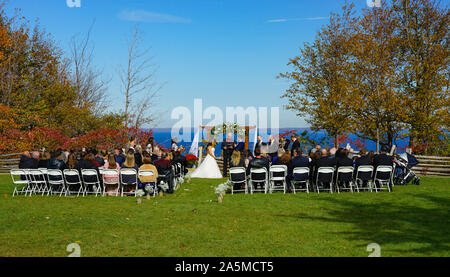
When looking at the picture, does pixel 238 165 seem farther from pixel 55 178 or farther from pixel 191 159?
pixel 191 159

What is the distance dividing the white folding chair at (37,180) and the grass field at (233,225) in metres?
0.88

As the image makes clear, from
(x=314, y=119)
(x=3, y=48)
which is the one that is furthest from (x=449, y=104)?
(x=3, y=48)

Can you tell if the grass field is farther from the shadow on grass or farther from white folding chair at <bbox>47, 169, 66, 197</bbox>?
white folding chair at <bbox>47, 169, 66, 197</bbox>

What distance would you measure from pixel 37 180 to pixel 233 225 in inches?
319

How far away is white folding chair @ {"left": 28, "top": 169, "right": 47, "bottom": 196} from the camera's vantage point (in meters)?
13.0

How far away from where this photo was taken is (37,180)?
44.3 feet

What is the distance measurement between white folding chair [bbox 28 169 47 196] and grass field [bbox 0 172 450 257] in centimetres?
88

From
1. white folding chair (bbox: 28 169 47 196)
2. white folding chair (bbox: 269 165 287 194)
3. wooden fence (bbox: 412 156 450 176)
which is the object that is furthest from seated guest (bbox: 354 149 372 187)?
white folding chair (bbox: 28 169 47 196)

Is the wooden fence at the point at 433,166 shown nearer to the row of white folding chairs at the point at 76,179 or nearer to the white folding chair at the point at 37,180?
the row of white folding chairs at the point at 76,179

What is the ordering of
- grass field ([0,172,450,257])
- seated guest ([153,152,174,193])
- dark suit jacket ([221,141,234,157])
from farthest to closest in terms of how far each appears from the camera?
dark suit jacket ([221,141,234,157])
seated guest ([153,152,174,193])
grass field ([0,172,450,257])

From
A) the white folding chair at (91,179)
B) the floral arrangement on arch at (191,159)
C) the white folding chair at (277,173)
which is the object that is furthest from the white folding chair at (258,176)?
the floral arrangement on arch at (191,159)

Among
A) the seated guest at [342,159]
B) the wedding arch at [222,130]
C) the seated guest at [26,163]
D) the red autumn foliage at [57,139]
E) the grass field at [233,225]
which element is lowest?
the grass field at [233,225]

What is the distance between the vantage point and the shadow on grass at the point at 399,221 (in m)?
6.62
